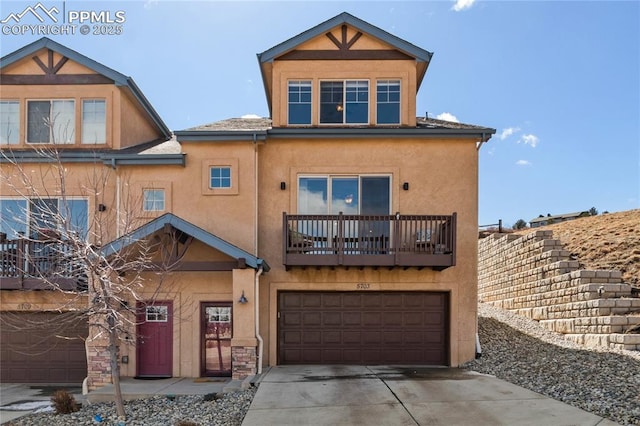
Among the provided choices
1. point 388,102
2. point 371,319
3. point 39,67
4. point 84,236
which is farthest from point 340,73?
point 39,67

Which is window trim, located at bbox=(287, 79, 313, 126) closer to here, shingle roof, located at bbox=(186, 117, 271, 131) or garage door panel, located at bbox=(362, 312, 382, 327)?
shingle roof, located at bbox=(186, 117, 271, 131)

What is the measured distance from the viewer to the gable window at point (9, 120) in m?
12.0

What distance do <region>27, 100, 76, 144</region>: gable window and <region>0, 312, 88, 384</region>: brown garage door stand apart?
16.1 feet

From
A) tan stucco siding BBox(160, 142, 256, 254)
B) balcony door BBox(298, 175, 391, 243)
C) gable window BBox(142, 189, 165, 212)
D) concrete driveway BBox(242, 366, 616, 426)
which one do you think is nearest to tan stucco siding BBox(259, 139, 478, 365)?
balcony door BBox(298, 175, 391, 243)

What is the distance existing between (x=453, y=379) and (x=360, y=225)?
4156 millimetres

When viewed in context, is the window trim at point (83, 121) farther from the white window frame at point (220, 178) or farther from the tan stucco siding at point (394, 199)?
the tan stucco siding at point (394, 199)

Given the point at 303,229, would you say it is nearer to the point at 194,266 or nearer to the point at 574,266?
the point at 194,266

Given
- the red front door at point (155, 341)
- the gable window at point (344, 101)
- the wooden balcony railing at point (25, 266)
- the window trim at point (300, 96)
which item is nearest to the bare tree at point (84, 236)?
the wooden balcony railing at point (25, 266)

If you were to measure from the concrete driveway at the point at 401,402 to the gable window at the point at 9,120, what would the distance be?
32.5 ft

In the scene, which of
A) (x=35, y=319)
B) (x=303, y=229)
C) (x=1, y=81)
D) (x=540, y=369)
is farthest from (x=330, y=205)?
(x=1, y=81)

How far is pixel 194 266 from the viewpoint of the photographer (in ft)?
33.4

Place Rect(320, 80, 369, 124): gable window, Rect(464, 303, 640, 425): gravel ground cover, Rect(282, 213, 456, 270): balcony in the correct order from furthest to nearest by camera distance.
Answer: Rect(320, 80, 369, 124): gable window
Rect(282, 213, 456, 270): balcony
Rect(464, 303, 640, 425): gravel ground cover

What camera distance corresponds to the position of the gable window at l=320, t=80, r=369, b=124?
1204 cm

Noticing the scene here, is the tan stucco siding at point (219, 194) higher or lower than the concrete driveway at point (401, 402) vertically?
higher
